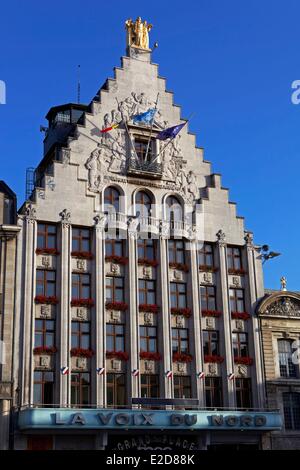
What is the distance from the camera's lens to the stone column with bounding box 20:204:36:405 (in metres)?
44.8

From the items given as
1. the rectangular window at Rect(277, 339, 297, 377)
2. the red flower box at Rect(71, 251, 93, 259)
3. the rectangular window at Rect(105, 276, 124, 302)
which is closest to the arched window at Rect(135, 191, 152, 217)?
the red flower box at Rect(71, 251, 93, 259)

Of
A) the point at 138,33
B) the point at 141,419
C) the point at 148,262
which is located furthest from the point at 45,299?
the point at 138,33

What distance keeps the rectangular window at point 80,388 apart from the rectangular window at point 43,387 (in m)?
1.42

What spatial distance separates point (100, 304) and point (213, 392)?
10.4 meters

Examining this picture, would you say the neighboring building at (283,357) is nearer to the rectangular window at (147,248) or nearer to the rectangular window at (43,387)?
the rectangular window at (147,248)

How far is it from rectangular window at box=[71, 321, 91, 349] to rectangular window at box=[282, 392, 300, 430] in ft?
50.7

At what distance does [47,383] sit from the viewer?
45906mm

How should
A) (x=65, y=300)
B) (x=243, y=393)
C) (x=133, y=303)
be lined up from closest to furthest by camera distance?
(x=65, y=300)
(x=133, y=303)
(x=243, y=393)

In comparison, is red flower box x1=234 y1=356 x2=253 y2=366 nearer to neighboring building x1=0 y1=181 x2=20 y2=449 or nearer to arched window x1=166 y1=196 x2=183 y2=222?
arched window x1=166 y1=196 x2=183 y2=222

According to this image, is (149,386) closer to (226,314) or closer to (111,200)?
(226,314)

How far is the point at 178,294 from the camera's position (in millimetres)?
51875

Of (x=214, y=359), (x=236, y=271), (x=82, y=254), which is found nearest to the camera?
(x=82, y=254)

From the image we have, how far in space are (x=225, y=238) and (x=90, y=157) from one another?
39.4 ft
